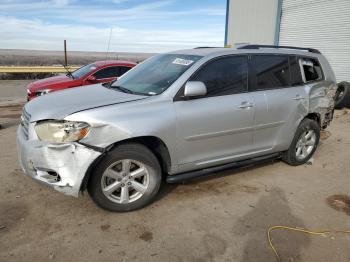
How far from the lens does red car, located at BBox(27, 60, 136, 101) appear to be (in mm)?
8584

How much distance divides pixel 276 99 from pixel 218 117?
1066mm

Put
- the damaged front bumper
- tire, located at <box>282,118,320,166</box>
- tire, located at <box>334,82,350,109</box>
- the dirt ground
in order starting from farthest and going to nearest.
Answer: tire, located at <box>334,82,350,109</box>
tire, located at <box>282,118,320,166</box>
the damaged front bumper
the dirt ground

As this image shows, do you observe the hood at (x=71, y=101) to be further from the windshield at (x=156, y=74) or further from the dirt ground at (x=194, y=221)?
the dirt ground at (x=194, y=221)

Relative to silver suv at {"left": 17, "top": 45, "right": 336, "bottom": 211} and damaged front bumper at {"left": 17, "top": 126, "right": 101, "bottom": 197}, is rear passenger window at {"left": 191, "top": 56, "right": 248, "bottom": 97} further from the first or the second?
damaged front bumper at {"left": 17, "top": 126, "right": 101, "bottom": 197}

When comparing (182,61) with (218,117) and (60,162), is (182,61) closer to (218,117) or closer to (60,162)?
(218,117)

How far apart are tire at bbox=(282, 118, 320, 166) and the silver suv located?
0.02 m

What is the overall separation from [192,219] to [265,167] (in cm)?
209

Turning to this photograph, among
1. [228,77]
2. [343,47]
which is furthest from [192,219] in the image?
[343,47]

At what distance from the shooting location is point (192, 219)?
148 inches

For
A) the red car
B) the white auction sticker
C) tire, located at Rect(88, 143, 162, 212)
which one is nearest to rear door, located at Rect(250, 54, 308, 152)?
the white auction sticker

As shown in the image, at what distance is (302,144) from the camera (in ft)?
17.8

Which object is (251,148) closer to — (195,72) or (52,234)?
(195,72)

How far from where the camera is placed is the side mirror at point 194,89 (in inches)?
150

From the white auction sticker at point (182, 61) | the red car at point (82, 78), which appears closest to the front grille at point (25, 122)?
the white auction sticker at point (182, 61)
